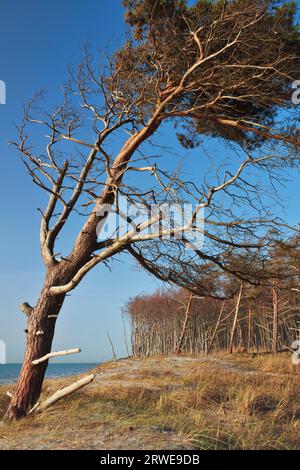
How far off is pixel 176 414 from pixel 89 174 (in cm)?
398

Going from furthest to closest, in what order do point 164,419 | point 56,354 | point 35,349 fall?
point 35,349, point 56,354, point 164,419

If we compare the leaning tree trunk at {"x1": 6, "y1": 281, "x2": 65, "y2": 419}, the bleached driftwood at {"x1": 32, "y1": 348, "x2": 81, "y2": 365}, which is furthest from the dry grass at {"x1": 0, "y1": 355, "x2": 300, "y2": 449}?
the bleached driftwood at {"x1": 32, "y1": 348, "x2": 81, "y2": 365}

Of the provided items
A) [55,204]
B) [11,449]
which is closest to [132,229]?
[55,204]

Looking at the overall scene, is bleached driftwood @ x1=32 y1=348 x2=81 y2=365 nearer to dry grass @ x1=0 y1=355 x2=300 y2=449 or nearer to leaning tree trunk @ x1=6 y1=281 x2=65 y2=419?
leaning tree trunk @ x1=6 y1=281 x2=65 y2=419

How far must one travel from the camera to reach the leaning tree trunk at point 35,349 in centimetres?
666

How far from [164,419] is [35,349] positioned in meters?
2.22

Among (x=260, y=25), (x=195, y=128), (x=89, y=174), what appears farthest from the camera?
(x=195, y=128)

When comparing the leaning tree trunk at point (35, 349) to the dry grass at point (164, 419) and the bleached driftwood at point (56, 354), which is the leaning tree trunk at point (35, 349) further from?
the dry grass at point (164, 419)

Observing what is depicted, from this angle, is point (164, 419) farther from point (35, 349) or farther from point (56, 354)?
point (35, 349)

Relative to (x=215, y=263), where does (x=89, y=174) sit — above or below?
above

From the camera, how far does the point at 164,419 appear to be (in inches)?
234

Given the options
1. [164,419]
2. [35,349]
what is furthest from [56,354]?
[164,419]
